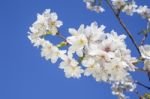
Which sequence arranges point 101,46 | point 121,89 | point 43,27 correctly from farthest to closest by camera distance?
point 121,89, point 43,27, point 101,46

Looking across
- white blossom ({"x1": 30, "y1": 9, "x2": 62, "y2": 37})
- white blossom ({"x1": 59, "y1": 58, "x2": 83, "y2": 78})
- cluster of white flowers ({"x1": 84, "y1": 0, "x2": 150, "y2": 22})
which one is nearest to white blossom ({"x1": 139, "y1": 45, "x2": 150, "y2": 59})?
white blossom ({"x1": 59, "y1": 58, "x2": 83, "y2": 78})

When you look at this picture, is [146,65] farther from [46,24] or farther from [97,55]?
[46,24]

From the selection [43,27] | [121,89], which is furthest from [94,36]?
[121,89]

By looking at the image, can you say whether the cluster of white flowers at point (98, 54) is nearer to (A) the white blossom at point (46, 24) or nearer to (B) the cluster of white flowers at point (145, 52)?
(B) the cluster of white flowers at point (145, 52)

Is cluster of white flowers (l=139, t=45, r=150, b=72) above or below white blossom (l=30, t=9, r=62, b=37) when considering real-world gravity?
below

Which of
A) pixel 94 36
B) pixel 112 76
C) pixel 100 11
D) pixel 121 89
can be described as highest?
pixel 100 11

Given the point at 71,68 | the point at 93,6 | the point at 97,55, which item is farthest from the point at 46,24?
the point at 93,6

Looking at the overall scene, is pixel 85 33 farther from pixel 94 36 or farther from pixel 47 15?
pixel 47 15

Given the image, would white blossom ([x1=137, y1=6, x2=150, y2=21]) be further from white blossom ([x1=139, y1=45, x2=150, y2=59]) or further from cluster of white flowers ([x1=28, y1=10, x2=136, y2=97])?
cluster of white flowers ([x1=28, y1=10, x2=136, y2=97])
